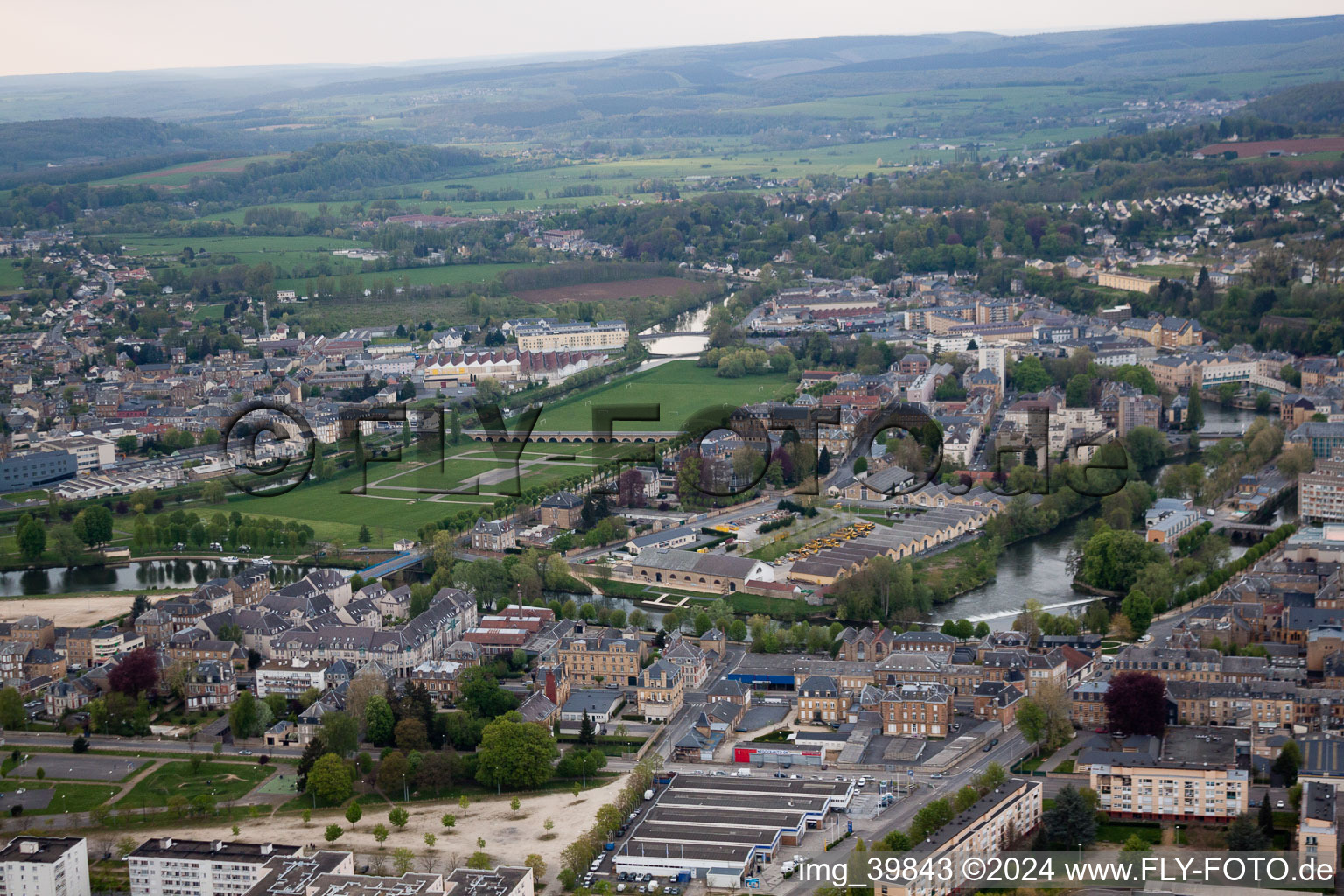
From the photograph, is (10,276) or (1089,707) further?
(10,276)

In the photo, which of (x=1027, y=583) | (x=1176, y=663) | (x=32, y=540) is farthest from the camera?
(x=32, y=540)

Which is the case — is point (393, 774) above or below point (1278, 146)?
Answer: below

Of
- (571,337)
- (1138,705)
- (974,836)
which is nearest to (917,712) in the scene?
(1138,705)

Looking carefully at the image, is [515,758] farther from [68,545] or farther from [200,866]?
[68,545]

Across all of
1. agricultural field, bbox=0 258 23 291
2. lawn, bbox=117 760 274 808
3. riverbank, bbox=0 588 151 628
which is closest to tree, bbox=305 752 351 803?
lawn, bbox=117 760 274 808

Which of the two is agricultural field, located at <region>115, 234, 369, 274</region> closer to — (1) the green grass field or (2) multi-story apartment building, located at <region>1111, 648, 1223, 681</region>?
(1) the green grass field

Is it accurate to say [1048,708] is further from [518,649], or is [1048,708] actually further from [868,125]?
[868,125]

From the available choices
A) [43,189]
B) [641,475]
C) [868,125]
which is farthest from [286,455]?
[868,125]

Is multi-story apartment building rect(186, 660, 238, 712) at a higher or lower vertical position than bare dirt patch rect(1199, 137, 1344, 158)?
lower
